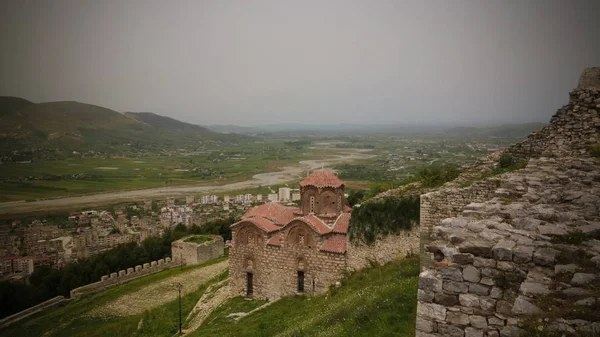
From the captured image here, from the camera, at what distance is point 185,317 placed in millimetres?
19547

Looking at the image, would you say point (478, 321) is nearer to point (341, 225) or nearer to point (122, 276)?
point (341, 225)

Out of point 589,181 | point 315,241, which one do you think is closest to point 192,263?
point 315,241

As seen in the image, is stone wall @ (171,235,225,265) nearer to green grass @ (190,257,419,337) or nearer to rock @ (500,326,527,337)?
green grass @ (190,257,419,337)

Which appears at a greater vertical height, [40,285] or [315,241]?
[315,241]

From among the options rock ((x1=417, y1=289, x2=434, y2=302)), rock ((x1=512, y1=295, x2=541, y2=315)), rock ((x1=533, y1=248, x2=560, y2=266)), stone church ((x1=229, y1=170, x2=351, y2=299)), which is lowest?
stone church ((x1=229, y1=170, x2=351, y2=299))

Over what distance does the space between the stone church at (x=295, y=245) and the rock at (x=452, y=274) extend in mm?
12796

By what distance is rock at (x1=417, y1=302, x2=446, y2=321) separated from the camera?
11.3 ft

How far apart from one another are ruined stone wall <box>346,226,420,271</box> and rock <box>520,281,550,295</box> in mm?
10535

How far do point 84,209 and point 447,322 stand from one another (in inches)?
2019

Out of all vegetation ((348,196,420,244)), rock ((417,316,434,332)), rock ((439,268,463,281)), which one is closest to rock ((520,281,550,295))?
rock ((439,268,463,281))

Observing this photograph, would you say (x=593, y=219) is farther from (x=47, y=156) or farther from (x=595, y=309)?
(x=47, y=156)

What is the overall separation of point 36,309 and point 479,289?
31.4 metres

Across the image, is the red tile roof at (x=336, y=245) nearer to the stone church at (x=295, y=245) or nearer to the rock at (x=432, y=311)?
the stone church at (x=295, y=245)

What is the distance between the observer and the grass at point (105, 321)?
19031mm
